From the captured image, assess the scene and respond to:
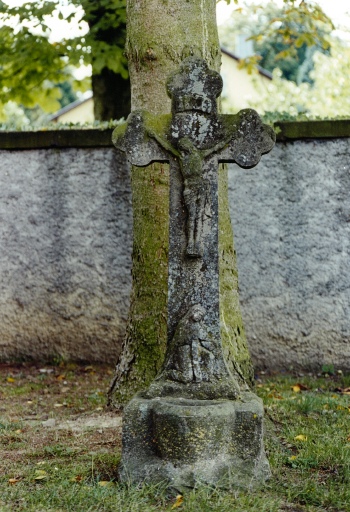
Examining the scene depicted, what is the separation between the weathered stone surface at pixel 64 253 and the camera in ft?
25.9

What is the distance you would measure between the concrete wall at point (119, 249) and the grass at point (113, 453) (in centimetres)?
67

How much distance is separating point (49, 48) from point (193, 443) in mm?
8394

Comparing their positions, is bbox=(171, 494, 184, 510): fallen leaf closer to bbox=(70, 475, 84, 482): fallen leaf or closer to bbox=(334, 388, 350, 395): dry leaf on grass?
bbox=(70, 475, 84, 482): fallen leaf

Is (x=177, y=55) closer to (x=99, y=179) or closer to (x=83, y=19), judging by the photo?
(x=99, y=179)

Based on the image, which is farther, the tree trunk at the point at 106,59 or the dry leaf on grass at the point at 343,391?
the tree trunk at the point at 106,59

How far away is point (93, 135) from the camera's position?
25.8ft

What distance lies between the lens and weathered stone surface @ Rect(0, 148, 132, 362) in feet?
25.9

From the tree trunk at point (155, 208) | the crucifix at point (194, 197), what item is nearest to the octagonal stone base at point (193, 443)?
the crucifix at point (194, 197)

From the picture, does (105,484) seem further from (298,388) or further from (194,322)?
(298,388)

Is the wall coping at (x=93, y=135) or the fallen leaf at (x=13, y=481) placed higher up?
the wall coping at (x=93, y=135)

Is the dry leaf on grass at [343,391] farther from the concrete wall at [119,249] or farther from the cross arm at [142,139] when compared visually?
the cross arm at [142,139]

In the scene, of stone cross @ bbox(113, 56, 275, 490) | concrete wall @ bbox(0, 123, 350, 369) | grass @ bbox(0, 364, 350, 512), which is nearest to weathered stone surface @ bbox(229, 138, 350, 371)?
concrete wall @ bbox(0, 123, 350, 369)

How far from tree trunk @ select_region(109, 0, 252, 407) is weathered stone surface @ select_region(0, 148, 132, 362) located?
1.88 m

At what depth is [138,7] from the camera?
5910 millimetres
